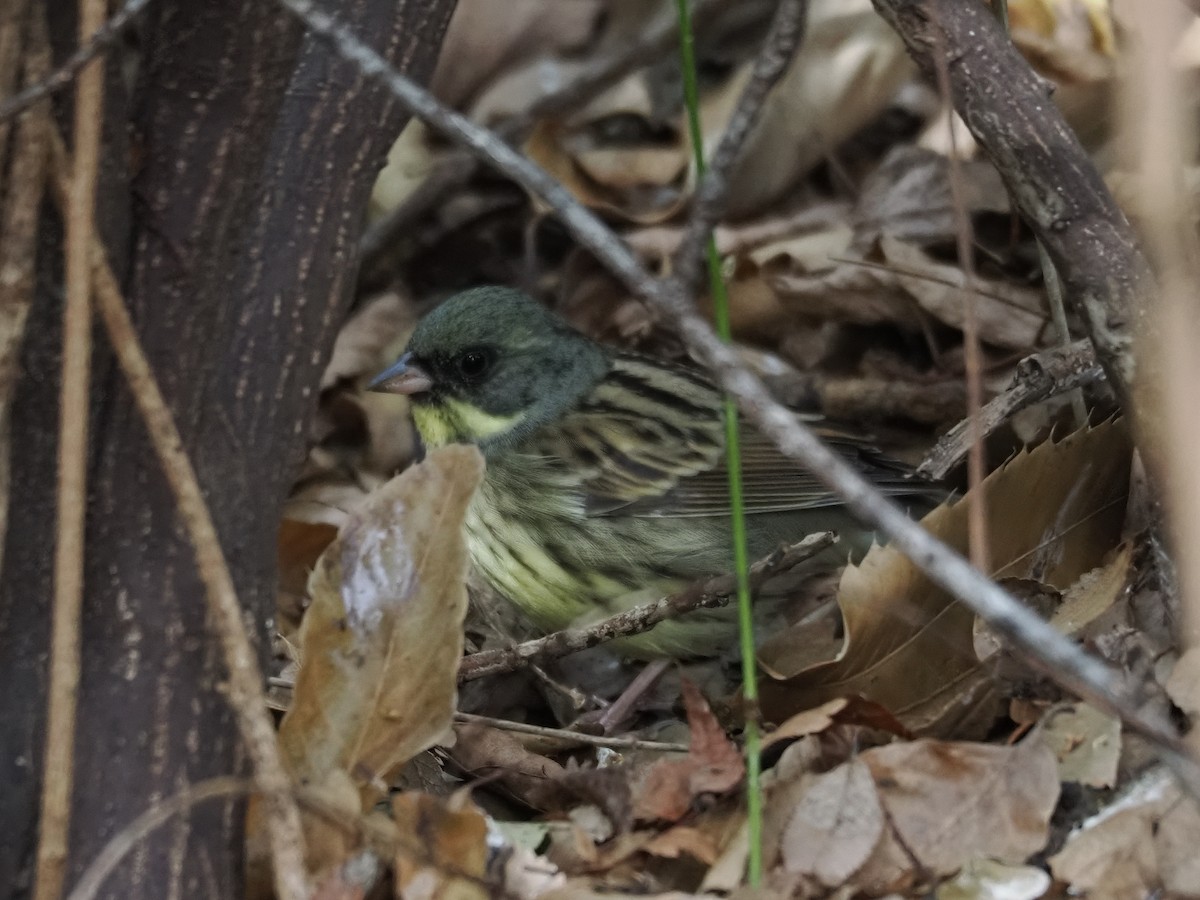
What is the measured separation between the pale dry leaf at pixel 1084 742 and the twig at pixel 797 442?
56cm

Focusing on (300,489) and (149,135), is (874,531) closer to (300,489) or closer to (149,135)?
(300,489)

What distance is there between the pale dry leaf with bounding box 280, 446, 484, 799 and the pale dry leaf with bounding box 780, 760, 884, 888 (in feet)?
1.77

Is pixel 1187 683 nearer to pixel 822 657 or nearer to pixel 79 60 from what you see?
pixel 822 657

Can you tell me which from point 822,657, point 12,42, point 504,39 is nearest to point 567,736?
point 822,657

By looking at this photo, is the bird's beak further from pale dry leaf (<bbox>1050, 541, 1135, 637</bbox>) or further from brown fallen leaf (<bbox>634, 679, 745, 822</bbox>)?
pale dry leaf (<bbox>1050, 541, 1135, 637</bbox>)

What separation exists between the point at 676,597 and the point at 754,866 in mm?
866

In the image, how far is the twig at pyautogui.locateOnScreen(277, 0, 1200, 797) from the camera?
1390 mm

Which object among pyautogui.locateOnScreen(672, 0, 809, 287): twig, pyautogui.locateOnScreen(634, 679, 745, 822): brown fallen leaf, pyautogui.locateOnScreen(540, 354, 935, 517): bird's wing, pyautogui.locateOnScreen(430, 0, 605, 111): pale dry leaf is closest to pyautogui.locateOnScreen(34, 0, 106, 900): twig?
pyautogui.locateOnScreen(672, 0, 809, 287): twig

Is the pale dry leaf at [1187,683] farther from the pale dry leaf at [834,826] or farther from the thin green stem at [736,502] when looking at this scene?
the thin green stem at [736,502]

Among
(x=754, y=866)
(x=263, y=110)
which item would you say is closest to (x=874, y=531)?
(x=754, y=866)

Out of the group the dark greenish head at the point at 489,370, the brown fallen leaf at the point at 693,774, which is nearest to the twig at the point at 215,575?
the brown fallen leaf at the point at 693,774

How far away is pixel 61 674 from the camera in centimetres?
174

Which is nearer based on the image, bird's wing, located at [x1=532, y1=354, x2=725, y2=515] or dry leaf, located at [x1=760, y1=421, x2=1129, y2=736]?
dry leaf, located at [x1=760, y1=421, x2=1129, y2=736]

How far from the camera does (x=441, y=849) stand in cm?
211
